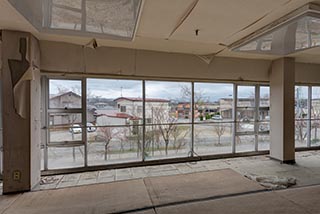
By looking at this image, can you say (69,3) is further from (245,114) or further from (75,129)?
(245,114)

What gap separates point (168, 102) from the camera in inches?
182

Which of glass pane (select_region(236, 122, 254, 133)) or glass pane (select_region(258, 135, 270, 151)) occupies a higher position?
glass pane (select_region(236, 122, 254, 133))

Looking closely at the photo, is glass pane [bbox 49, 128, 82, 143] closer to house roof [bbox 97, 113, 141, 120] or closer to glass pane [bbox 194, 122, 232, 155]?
house roof [bbox 97, 113, 141, 120]

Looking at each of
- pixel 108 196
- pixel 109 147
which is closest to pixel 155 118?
pixel 109 147

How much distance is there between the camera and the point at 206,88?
4840 mm

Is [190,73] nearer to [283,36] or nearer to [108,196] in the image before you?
[283,36]

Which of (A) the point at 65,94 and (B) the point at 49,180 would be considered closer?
(B) the point at 49,180

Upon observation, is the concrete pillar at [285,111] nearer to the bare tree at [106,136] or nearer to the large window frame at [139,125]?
the large window frame at [139,125]

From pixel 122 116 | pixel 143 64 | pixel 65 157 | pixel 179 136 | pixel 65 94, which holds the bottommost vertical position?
pixel 65 157

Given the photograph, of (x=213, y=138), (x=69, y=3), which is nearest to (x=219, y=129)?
(x=213, y=138)

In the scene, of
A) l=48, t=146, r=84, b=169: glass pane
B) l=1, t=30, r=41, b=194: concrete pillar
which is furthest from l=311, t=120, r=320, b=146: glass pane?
l=1, t=30, r=41, b=194: concrete pillar

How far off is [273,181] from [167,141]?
227 cm

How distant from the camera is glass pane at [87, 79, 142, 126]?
13.5ft

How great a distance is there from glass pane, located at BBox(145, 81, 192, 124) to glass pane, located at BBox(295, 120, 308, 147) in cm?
345
